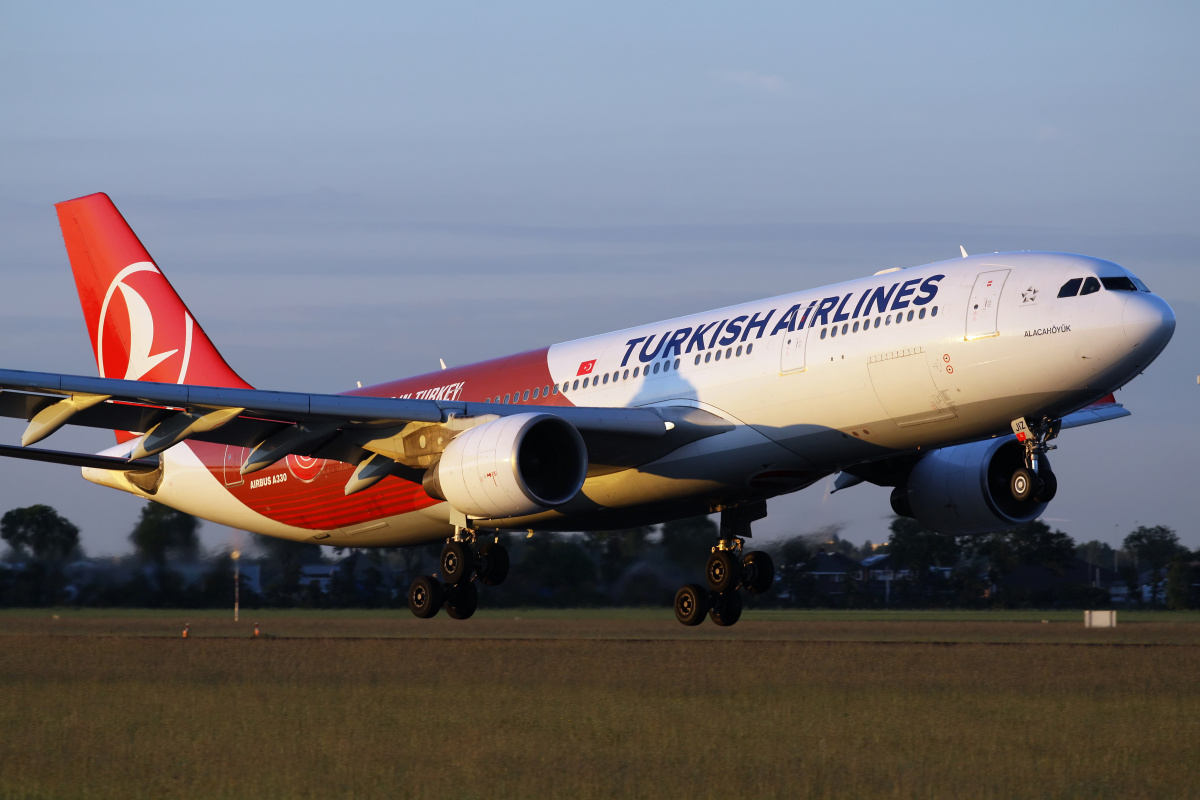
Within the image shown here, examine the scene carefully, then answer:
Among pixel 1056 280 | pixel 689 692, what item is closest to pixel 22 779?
pixel 689 692

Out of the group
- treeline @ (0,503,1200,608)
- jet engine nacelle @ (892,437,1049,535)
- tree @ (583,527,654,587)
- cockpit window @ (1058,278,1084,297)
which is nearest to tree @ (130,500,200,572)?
treeline @ (0,503,1200,608)

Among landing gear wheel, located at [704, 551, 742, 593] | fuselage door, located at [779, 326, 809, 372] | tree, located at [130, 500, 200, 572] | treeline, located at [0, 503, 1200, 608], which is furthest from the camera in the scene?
tree, located at [130, 500, 200, 572]

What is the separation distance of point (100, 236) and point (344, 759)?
2031cm

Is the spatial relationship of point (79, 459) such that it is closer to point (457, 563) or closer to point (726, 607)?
point (457, 563)

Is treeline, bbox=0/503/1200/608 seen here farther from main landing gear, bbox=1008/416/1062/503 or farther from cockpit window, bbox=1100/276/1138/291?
cockpit window, bbox=1100/276/1138/291

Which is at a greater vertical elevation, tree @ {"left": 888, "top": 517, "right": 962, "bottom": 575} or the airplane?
the airplane

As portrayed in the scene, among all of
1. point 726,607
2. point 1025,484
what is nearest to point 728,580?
point 726,607

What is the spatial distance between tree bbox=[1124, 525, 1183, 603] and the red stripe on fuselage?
4176 cm

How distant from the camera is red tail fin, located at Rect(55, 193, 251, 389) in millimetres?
32375

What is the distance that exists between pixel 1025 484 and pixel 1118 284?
3.66 meters

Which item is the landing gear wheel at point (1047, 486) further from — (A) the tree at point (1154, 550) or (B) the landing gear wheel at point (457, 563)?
(A) the tree at point (1154, 550)

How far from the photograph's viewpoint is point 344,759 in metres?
16.3

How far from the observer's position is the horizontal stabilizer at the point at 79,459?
27.0 meters

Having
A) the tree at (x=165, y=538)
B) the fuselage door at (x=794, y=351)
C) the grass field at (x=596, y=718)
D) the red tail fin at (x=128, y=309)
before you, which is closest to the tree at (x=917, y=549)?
the grass field at (x=596, y=718)
